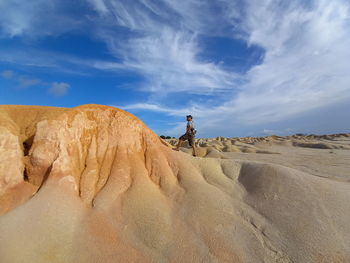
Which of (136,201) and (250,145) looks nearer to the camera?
(136,201)

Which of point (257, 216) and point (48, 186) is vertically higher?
point (48, 186)

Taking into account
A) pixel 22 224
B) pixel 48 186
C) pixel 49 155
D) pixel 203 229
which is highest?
pixel 49 155

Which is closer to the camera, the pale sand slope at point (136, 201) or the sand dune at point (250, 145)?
the pale sand slope at point (136, 201)

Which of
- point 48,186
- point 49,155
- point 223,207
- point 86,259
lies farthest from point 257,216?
point 49,155

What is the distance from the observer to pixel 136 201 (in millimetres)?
3775

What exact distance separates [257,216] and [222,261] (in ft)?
3.90

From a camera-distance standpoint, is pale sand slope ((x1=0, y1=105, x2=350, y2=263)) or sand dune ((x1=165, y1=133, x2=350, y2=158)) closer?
pale sand slope ((x1=0, y1=105, x2=350, y2=263))

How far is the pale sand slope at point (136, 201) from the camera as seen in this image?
2.90 m

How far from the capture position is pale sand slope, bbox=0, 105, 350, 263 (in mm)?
2898

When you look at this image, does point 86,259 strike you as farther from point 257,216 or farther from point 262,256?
point 257,216

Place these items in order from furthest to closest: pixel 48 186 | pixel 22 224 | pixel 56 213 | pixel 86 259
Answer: pixel 48 186 < pixel 56 213 < pixel 22 224 < pixel 86 259

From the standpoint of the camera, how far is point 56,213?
3.23 metres

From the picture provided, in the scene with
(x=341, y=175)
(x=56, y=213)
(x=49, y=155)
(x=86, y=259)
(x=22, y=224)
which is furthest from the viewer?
(x=341, y=175)

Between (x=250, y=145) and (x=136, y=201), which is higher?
(x=250, y=145)
